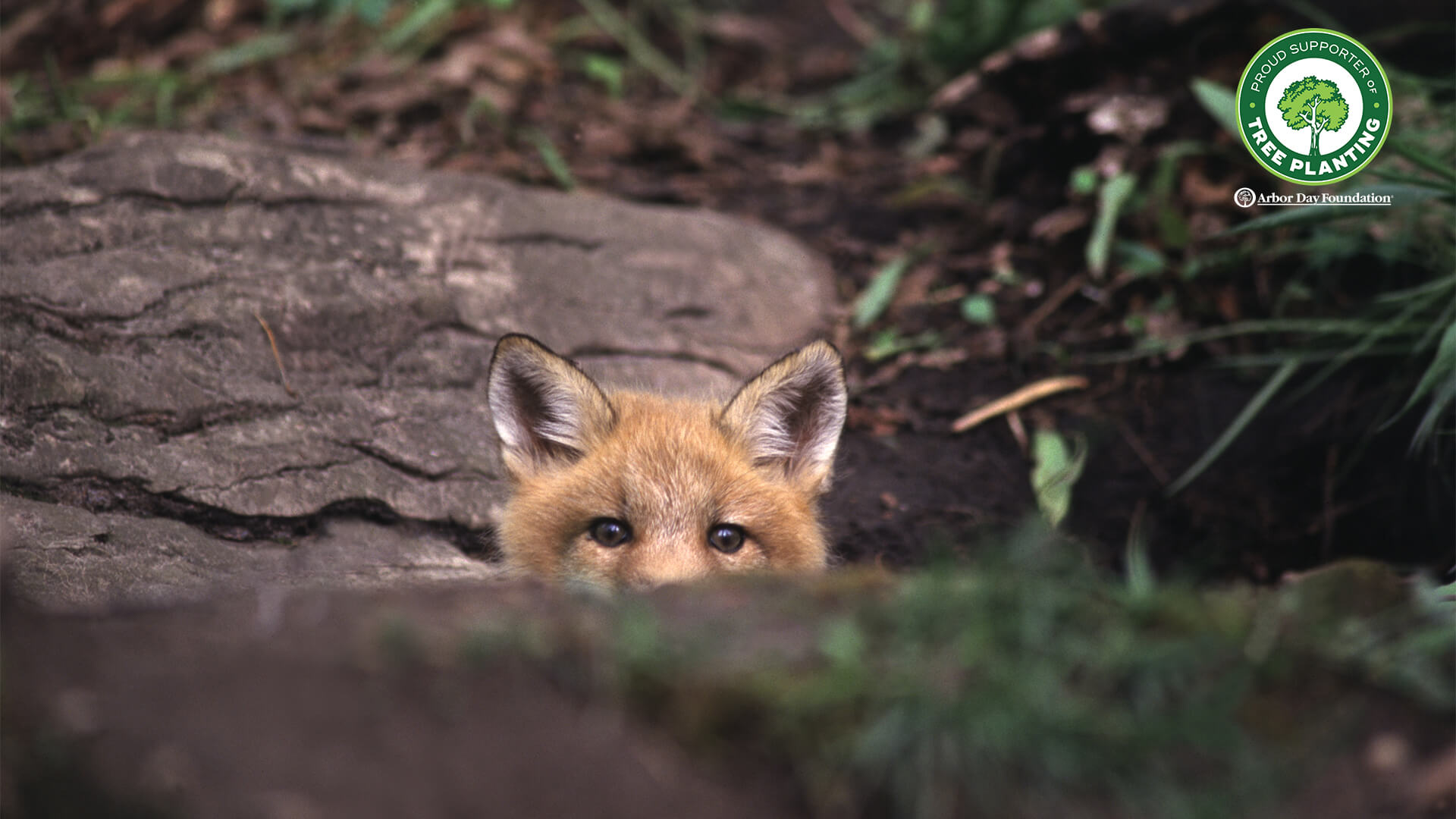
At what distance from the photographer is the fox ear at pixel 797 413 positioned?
423cm

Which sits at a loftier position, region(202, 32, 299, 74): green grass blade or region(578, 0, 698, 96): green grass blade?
region(578, 0, 698, 96): green grass blade

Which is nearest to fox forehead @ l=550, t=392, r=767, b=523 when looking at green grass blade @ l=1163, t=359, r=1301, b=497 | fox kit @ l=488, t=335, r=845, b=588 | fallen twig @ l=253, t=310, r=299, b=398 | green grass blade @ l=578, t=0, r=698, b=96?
fox kit @ l=488, t=335, r=845, b=588

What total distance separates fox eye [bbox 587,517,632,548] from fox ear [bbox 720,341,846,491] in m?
0.64

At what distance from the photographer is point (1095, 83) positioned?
6.38 metres

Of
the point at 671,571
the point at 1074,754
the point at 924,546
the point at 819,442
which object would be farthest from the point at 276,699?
the point at 924,546

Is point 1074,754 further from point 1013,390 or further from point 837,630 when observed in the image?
point 1013,390

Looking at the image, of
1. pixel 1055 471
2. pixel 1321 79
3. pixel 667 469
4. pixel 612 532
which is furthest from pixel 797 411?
pixel 1321 79

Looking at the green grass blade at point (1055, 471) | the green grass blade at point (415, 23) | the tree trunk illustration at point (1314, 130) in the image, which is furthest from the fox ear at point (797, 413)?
A: the green grass blade at point (415, 23)

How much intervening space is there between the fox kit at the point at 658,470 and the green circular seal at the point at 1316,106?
8.21 ft

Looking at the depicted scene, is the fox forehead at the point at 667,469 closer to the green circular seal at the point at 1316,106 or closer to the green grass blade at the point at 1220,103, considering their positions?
the green circular seal at the point at 1316,106

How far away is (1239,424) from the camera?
489 centimetres

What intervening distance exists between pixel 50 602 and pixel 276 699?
2.66 metres

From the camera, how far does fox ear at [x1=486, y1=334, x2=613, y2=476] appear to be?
13.6ft

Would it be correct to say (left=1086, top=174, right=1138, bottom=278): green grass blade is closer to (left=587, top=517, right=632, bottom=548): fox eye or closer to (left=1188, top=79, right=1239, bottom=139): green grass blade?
(left=1188, top=79, right=1239, bottom=139): green grass blade
